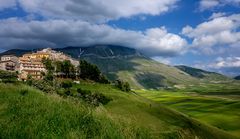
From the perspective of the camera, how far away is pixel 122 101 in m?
113

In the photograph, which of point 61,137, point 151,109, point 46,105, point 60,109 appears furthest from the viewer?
point 151,109

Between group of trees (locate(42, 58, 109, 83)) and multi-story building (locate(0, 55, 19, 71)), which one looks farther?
multi-story building (locate(0, 55, 19, 71))

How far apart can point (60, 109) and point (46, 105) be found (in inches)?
79.7

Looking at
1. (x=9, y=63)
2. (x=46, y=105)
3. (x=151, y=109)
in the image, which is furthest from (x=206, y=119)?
(x=46, y=105)

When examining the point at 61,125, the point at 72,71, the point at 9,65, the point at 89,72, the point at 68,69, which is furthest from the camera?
the point at 9,65

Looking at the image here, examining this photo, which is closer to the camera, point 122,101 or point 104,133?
point 104,133

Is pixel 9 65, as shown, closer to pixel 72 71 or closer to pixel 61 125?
pixel 72 71

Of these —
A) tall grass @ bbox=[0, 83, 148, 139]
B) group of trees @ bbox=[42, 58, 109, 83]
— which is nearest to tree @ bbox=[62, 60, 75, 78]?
group of trees @ bbox=[42, 58, 109, 83]

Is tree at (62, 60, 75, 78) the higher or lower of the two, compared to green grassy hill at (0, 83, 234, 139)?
higher

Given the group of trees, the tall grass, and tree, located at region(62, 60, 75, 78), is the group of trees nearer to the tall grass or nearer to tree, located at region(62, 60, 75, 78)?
tree, located at region(62, 60, 75, 78)

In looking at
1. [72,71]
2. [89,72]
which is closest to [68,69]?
[72,71]

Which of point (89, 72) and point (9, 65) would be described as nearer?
point (89, 72)

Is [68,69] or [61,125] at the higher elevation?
[68,69]

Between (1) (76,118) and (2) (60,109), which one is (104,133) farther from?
(2) (60,109)
